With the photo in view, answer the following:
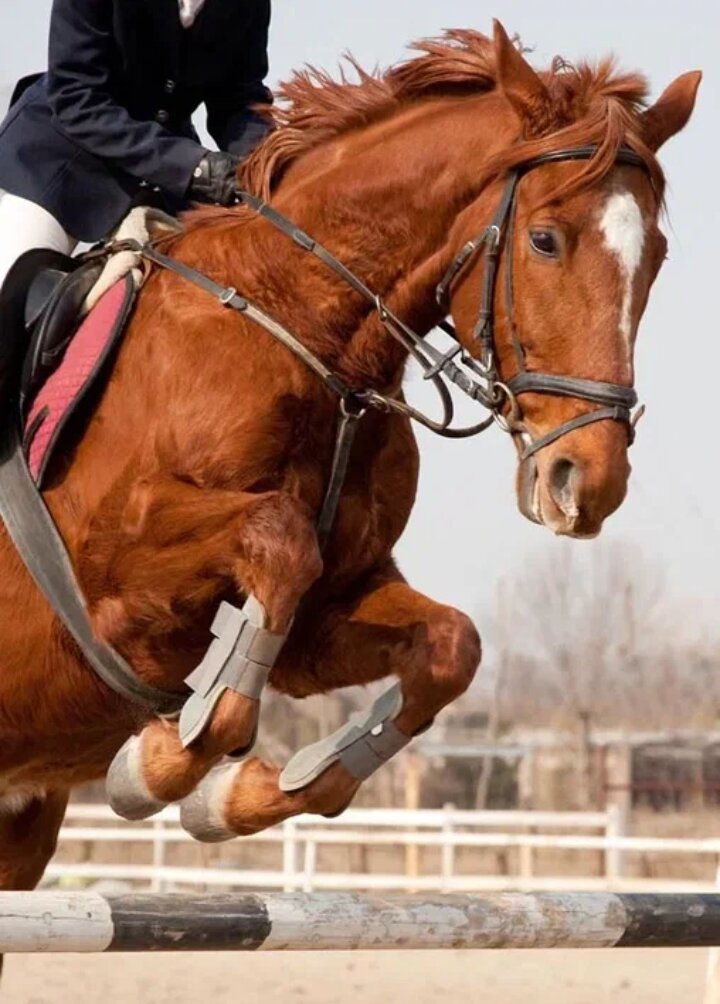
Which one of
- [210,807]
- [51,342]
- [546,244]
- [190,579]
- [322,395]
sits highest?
[546,244]

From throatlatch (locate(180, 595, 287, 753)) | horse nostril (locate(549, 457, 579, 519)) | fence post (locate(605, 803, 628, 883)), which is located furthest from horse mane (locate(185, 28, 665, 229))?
fence post (locate(605, 803, 628, 883))

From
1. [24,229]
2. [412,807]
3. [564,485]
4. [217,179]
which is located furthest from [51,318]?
[412,807]

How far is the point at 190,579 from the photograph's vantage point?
14.6 feet

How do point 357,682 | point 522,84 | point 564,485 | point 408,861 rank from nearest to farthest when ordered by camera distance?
1. point 564,485
2. point 522,84
3. point 357,682
4. point 408,861

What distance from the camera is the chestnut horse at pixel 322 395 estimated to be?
419 cm

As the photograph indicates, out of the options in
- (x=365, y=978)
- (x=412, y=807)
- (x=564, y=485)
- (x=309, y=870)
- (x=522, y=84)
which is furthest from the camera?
(x=412, y=807)

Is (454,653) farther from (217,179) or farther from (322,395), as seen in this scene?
(217,179)

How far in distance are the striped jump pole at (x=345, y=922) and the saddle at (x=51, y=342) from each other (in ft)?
4.91

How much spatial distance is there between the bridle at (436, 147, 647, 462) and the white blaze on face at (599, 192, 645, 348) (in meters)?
0.15

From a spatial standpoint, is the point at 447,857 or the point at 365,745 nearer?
the point at 365,745

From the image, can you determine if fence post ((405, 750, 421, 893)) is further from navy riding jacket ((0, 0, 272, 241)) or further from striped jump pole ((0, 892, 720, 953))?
striped jump pole ((0, 892, 720, 953))

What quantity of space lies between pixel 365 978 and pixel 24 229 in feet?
25.8

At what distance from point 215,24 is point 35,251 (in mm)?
828

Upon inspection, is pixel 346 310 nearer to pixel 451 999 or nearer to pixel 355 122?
pixel 355 122
